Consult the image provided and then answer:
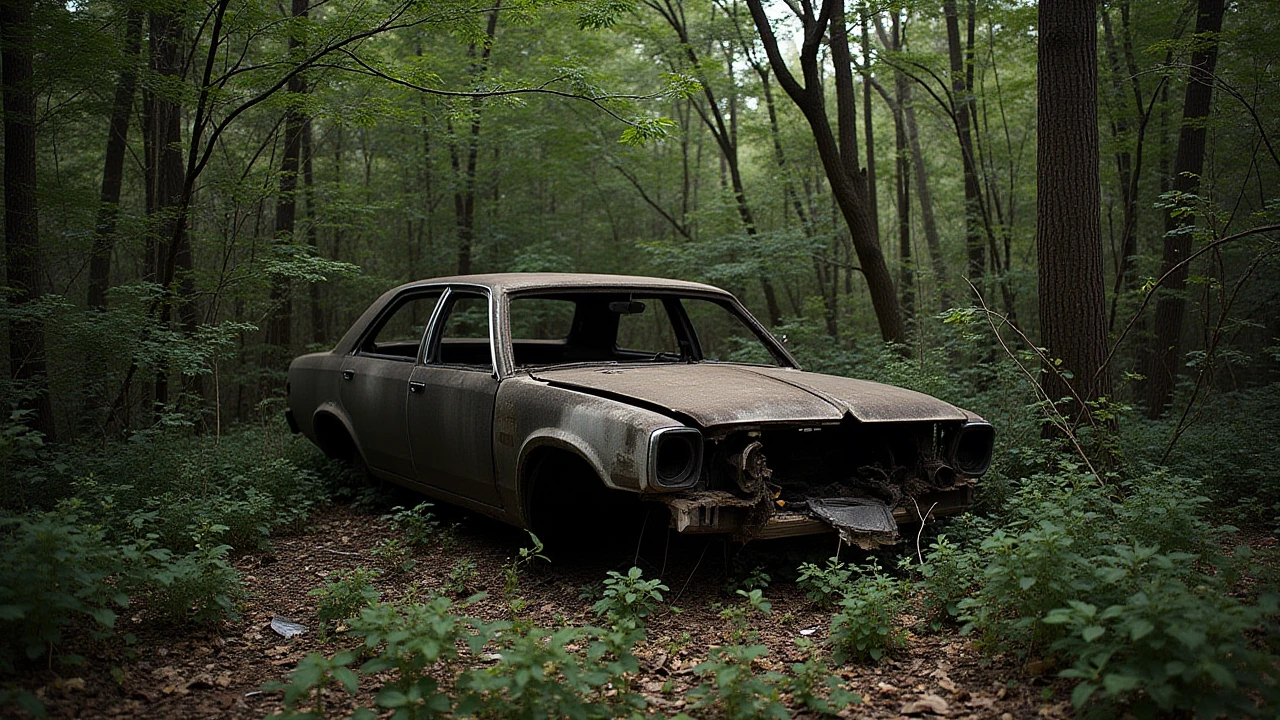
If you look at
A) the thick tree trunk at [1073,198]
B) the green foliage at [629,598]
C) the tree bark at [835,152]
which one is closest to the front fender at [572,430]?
the green foliage at [629,598]

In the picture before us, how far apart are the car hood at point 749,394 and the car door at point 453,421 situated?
0.42 metres

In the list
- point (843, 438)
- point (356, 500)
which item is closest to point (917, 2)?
point (843, 438)

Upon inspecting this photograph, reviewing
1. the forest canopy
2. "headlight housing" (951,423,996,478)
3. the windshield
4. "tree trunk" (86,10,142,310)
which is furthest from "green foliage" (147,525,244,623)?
"tree trunk" (86,10,142,310)

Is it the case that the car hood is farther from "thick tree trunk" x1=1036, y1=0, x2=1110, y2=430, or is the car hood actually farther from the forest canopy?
"thick tree trunk" x1=1036, y1=0, x2=1110, y2=430

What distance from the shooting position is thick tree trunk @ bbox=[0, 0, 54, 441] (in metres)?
6.81

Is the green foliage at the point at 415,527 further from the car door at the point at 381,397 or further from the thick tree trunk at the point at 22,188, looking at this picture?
the thick tree trunk at the point at 22,188

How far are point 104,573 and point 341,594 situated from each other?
1.03 metres

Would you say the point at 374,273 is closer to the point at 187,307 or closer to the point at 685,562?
the point at 187,307

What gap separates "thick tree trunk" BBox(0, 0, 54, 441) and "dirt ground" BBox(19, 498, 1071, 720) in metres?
2.99

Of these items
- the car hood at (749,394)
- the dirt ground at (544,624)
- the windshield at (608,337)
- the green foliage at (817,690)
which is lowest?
the dirt ground at (544,624)

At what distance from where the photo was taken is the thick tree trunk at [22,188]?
6.81 metres

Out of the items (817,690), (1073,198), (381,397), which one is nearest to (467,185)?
(381,397)

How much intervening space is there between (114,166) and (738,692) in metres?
11.6

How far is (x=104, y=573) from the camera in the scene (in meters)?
3.28
